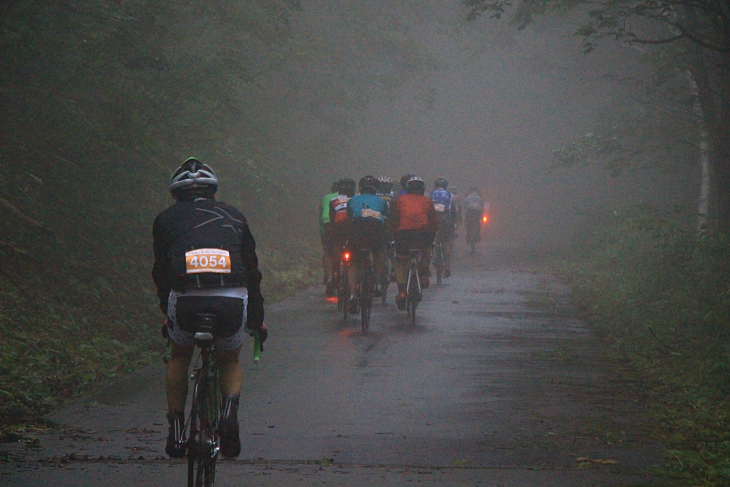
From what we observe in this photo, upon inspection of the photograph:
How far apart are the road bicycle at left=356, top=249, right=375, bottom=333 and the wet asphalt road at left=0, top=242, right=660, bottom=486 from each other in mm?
343

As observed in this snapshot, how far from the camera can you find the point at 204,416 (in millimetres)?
6070

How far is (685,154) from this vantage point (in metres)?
29.8

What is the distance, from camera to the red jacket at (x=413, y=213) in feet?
56.0

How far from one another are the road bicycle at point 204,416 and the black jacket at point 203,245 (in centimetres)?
23

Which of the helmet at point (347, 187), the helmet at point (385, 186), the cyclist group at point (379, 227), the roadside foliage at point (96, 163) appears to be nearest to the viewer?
the roadside foliage at point (96, 163)

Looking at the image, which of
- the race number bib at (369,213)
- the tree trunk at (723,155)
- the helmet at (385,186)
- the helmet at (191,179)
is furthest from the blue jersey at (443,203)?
the helmet at (191,179)

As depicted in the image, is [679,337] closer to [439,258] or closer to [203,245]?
[203,245]

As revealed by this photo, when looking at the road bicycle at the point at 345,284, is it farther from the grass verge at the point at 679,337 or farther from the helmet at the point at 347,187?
the grass verge at the point at 679,337

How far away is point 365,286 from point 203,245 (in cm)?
932

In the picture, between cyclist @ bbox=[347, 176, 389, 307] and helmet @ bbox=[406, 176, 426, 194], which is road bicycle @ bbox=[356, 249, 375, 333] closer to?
cyclist @ bbox=[347, 176, 389, 307]

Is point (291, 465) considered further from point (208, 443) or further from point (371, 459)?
point (208, 443)

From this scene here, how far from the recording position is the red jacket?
56.0 feet

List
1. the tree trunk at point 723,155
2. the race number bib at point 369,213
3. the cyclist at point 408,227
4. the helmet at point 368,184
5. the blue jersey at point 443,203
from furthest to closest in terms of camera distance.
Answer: the blue jersey at point 443,203 → the tree trunk at point 723,155 → the cyclist at point 408,227 → the helmet at point 368,184 → the race number bib at point 369,213

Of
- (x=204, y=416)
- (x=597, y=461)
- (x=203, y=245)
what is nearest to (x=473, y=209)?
(x=597, y=461)
